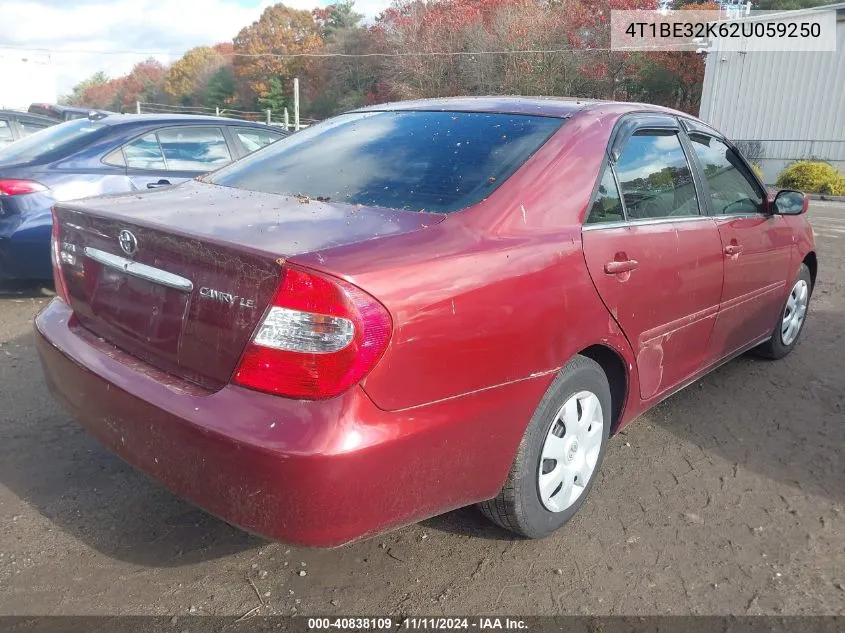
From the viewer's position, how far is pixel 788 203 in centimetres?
377

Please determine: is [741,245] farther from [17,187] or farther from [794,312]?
[17,187]

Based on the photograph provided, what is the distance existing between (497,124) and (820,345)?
3.62m

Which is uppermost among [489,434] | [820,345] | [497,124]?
[497,124]

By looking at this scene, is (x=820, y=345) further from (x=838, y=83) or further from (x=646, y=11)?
(x=646, y=11)

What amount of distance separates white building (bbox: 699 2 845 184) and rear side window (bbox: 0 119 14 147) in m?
23.8

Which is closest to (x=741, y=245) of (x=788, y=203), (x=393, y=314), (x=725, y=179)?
(x=725, y=179)

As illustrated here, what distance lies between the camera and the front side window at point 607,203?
8.00 ft

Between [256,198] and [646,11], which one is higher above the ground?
[646,11]

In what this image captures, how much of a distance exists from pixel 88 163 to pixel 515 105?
3759 millimetres

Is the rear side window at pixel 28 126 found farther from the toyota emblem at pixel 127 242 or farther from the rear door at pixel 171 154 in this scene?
the toyota emblem at pixel 127 242

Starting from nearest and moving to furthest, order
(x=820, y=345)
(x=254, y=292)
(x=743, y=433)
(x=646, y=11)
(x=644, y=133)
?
(x=254, y=292) < (x=644, y=133) < (x=743, y=433) < (x=820, y=345) < (x=646, y=11)

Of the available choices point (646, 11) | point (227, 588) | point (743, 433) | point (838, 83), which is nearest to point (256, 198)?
point (227, 588)

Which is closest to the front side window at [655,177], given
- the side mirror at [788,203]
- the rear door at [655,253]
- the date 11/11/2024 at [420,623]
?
the rear door at [655,253]

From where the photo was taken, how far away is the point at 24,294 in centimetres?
553
